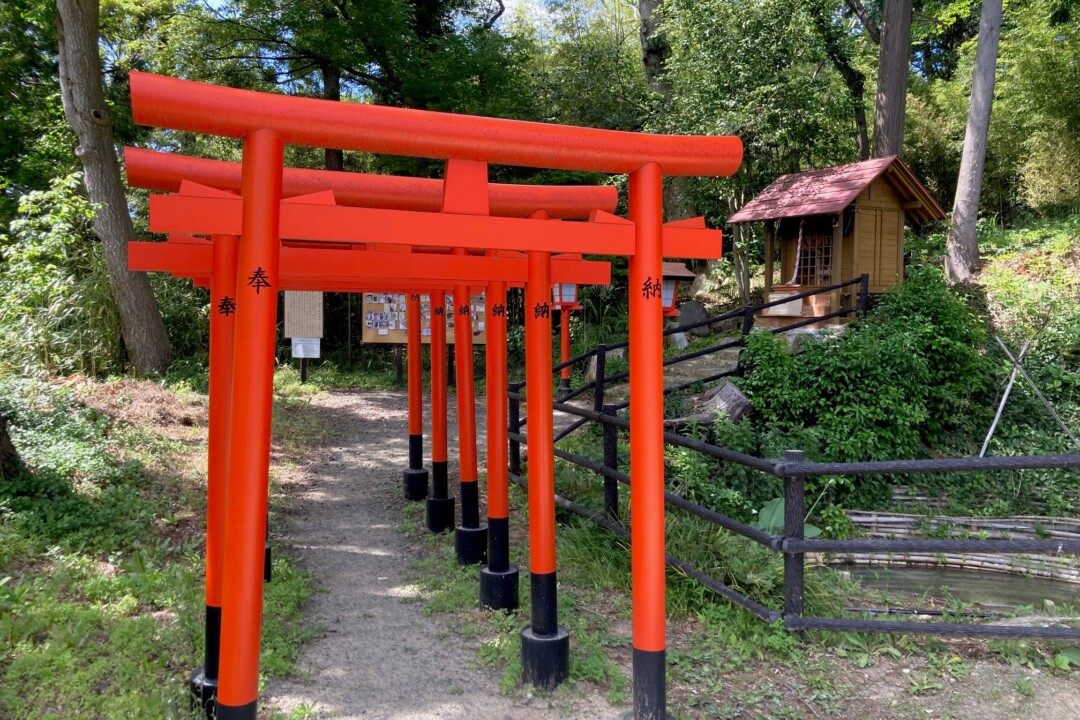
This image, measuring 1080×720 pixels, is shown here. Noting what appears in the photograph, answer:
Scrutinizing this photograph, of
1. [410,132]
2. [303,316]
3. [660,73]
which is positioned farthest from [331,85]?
[410,132]

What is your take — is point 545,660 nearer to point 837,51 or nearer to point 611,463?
point 611,463

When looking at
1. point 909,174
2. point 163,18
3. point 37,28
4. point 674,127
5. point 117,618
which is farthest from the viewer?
point 163,18

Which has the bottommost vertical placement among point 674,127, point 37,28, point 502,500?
point 502,500

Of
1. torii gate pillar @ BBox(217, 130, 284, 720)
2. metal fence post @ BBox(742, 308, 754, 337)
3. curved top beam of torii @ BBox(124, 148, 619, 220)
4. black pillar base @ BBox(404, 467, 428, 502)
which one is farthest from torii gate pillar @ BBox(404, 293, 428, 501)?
metal fence post @ BBox(742, 308, 754, 337)

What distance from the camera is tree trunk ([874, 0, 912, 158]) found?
44.7ft

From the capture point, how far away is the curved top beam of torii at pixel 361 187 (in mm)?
3465

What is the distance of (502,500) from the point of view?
458cm

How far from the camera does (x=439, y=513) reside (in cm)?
636

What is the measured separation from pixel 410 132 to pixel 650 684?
252 cm

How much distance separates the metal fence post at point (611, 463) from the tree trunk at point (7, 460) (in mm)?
4501

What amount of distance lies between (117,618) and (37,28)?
1215 centimetres

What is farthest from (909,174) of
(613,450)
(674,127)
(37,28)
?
(37,28)

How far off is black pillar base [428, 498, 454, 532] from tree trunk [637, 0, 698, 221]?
399 inches

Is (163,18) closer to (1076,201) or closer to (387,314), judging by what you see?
(387,314)
